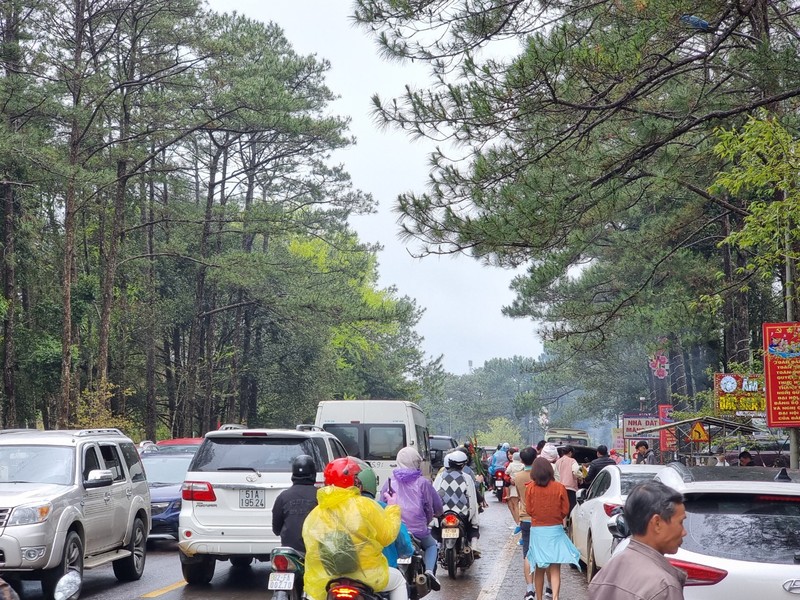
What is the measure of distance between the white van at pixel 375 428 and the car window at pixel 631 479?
7900mm

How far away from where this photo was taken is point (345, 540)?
21.4 feet

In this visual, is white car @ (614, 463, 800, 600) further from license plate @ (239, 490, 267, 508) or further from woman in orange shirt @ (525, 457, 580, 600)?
license plate @ (239, 490, 267, 508)

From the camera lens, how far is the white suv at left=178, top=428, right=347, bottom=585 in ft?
40.5

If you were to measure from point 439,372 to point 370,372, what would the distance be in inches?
659

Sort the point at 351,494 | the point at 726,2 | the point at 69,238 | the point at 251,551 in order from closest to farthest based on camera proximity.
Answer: the point at 351,494
the point at 251,551
the point at 726,2
the point at 69,238

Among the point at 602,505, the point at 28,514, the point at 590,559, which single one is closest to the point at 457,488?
the point at 590,559

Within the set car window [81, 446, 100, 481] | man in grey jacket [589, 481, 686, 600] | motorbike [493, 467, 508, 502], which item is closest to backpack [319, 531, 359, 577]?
man in grey jacket [589, 481, 686, 600]

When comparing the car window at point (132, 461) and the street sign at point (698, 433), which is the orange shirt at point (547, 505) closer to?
the car window at point (132, 461)

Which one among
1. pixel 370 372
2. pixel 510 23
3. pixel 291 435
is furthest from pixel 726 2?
pixel 370 372

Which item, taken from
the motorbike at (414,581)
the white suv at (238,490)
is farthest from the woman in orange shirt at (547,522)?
the white suv at (238,490)

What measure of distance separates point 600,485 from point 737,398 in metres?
12.3

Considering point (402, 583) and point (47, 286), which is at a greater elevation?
point (47, 286)

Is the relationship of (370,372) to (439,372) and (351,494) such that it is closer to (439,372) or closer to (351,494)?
(439,372)

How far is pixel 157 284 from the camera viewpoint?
48125mm
